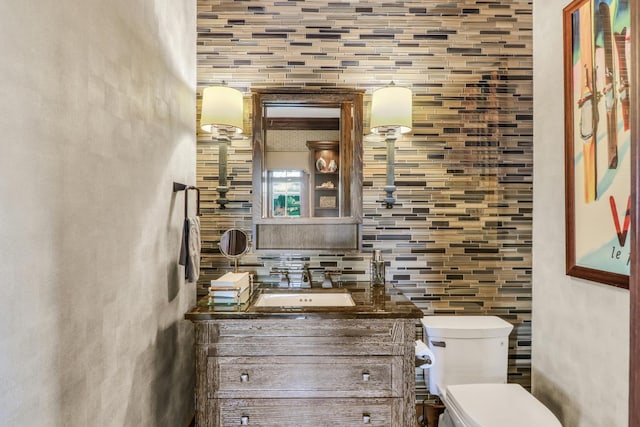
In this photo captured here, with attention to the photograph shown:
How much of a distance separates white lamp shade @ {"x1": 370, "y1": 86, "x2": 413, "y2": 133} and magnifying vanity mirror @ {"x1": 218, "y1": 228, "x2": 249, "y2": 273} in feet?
3.24

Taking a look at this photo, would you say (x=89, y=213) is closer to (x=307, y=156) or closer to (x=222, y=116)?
(x=222, y=116)

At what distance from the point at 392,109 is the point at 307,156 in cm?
55

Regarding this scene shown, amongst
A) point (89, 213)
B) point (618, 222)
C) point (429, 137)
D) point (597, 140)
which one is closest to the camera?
point (89, 213)

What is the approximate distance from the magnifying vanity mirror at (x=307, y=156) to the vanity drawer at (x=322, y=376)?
778mm

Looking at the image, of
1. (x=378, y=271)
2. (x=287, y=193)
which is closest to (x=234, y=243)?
(x=287, y=193)

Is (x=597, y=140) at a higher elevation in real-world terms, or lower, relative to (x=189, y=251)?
higher

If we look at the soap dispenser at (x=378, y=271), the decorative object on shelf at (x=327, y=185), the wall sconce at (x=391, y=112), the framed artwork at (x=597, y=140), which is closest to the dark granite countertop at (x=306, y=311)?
the soap dispenser at (x=378, y=271)

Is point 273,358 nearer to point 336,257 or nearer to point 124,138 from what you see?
point 336,257

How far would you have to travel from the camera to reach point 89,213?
1.07 meters

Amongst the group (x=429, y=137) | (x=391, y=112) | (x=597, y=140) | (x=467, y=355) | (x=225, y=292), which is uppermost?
(x=391, y=112)

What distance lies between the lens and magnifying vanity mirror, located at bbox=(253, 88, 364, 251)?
80.9 inches

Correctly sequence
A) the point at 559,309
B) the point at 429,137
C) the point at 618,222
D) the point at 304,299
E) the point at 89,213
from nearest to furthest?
the point at 89,213
the point at 618,222
the point at 559,309
the point at 304,299
the point at 429,137

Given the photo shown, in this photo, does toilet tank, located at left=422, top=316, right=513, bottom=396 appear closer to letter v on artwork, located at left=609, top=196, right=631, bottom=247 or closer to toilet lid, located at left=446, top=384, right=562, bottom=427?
toilet lid, located at left=446, top=384, right=562, bottom=427

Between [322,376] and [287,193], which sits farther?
[287,193]
